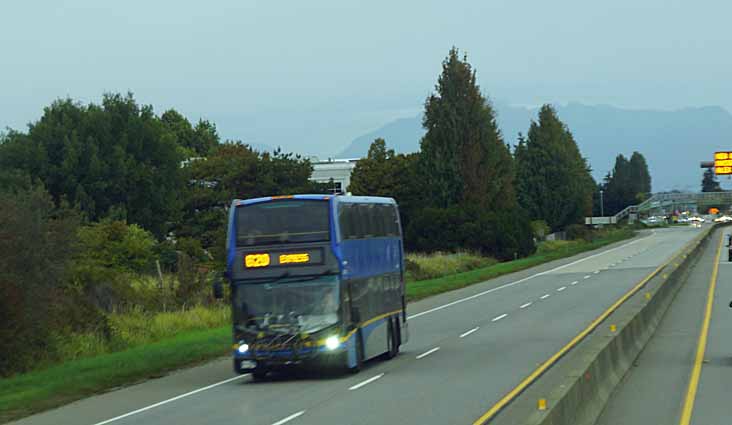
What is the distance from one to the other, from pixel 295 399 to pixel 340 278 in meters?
3.30

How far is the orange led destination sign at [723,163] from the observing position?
59.2m

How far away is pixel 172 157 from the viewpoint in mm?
76062

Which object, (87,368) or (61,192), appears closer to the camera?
(87,368)

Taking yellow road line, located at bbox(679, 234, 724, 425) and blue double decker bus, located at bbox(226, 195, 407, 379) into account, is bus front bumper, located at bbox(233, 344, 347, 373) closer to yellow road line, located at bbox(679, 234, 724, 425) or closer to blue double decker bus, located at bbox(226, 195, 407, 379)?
blue double decker bus, located at bbox(226, 195, 407, 379)

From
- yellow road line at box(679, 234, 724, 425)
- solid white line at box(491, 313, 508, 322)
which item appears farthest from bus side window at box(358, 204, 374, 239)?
solid white line at box(491, 313, 508, 322)

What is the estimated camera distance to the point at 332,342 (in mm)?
21078

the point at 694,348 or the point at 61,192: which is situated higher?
the point at 61,192

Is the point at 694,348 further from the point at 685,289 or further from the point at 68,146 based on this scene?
the point at 68,146

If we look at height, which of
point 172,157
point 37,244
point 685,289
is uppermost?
point 172,157

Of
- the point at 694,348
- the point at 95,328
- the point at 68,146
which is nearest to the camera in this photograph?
the point at 694,348

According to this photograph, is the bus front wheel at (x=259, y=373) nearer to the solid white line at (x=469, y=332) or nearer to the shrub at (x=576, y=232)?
the solid white line at (x=469, y=332)

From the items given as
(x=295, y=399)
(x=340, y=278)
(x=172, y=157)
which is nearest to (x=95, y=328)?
(x=340, y=278)

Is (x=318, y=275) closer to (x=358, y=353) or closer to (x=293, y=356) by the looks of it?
(x=293, y=356)

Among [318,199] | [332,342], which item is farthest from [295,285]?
[318,199]
